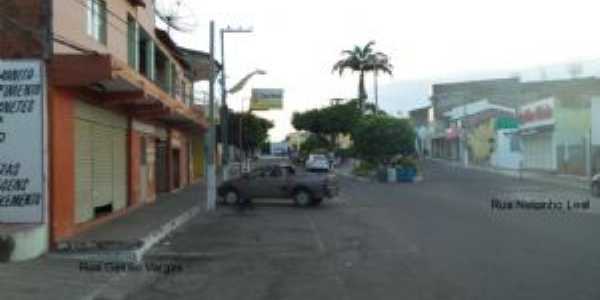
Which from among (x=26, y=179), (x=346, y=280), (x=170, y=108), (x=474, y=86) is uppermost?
(x=474, y=86)

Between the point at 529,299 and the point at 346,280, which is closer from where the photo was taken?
the point at 529,299

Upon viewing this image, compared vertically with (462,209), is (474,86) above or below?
above

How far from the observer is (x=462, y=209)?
1175 inches

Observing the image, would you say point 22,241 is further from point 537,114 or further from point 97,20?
point 537,114

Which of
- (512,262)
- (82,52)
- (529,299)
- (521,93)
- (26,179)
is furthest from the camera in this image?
(521,93)

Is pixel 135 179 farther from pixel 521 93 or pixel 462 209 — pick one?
pixel 521 93

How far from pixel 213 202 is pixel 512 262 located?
749 inches

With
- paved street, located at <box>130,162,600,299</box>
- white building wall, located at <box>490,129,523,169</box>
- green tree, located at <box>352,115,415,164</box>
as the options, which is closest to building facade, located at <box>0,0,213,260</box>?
paved street, located at <box>130,162,600,299</box>

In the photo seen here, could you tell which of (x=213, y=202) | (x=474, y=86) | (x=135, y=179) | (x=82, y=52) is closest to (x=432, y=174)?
(x=213, y=202)

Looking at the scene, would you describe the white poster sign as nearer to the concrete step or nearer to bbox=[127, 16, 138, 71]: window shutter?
the concrete step

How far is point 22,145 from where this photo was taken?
58.0ft

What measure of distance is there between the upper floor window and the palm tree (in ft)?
243

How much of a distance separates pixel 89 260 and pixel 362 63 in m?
83.4

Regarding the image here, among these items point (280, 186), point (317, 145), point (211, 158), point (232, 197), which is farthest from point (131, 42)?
point (317, 145)
